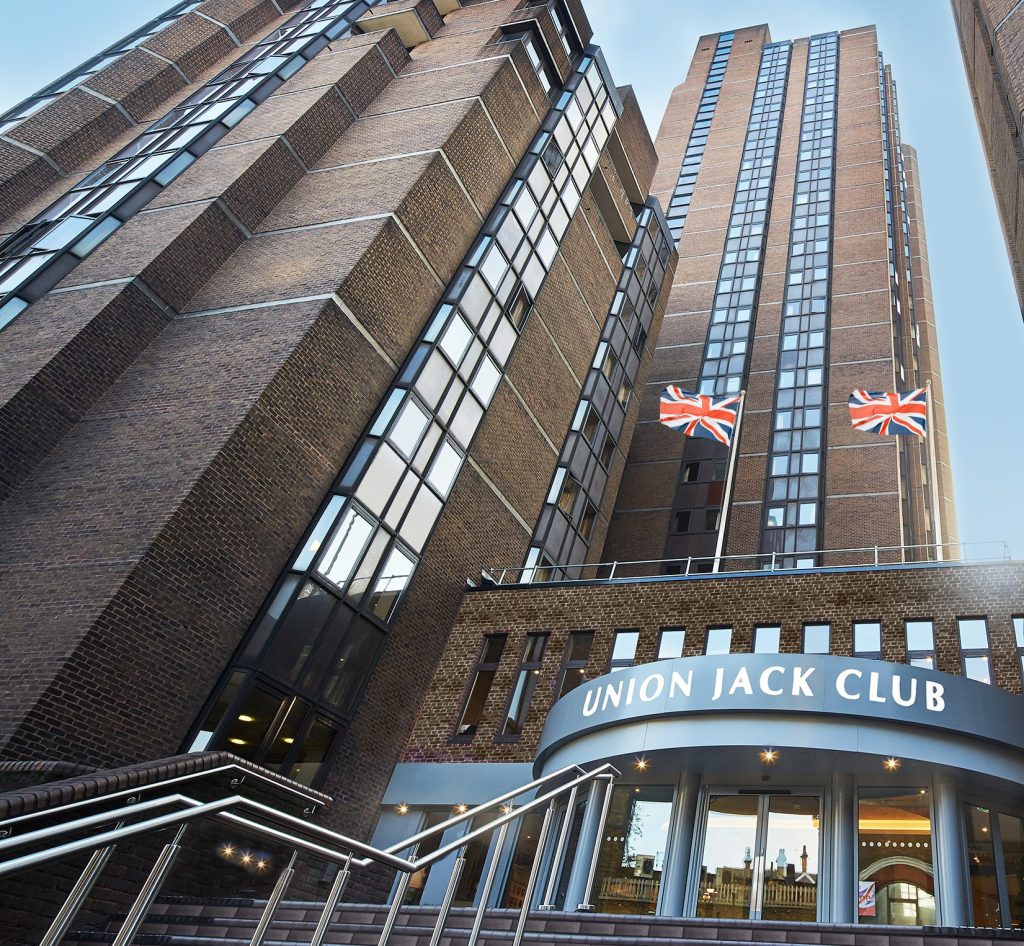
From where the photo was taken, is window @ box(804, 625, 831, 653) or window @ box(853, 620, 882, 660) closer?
window @ box(853, 620, 882, 660)

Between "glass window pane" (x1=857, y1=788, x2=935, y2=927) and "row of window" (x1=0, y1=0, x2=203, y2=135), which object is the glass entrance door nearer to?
"glass window pane" (x1=857, y1=788, x2=935, y2=927)

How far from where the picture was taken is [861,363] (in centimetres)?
4650

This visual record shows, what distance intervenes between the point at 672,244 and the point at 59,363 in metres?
31.5

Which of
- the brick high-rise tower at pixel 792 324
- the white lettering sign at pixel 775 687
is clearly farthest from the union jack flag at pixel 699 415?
the white lettering sign at pixel 775 687

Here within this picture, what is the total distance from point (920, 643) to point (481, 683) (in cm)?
967

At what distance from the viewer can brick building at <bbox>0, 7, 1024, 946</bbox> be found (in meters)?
12.3

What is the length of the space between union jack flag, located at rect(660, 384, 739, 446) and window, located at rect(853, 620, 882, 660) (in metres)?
7.05

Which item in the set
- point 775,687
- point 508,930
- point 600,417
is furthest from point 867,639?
point 600,417

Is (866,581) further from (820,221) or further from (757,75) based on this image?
(757,75)

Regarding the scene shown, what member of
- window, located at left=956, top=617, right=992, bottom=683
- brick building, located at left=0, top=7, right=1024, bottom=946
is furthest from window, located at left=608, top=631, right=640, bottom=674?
window, located at left=956, top=617, right=992, bottom=683

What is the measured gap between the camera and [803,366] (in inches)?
1882

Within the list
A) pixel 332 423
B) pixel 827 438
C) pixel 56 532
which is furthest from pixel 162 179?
pixel 827 438

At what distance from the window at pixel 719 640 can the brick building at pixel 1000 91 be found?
1164cm

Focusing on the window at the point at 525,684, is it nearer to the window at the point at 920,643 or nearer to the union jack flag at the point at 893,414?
the window at the point at 920,643
